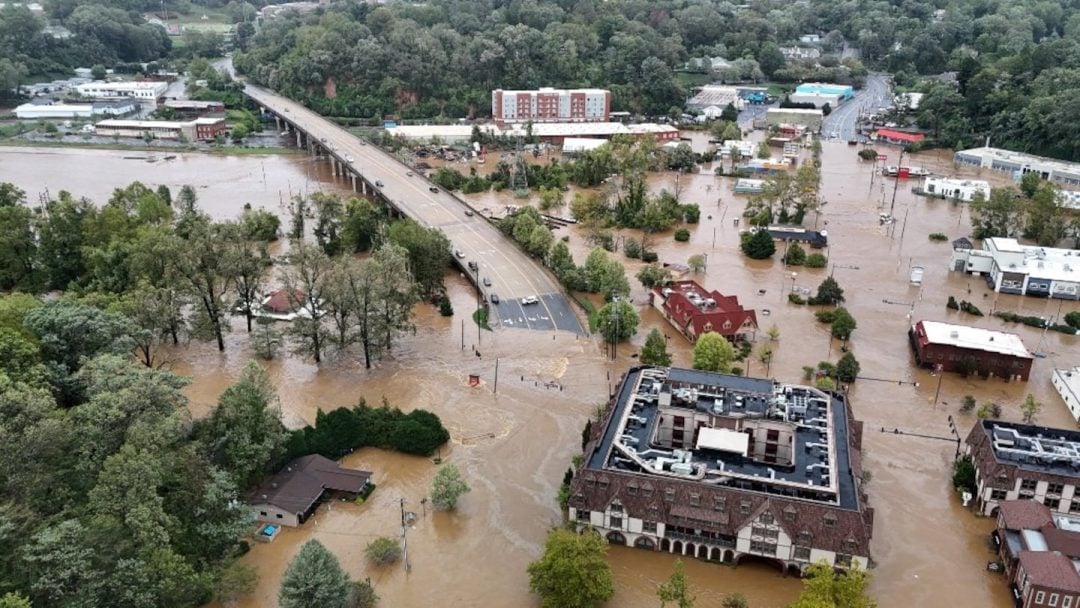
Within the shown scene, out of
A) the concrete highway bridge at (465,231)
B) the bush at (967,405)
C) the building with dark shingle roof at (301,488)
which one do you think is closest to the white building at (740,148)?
the concrete highway bridge at (465,231)

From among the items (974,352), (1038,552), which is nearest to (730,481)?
(1038,552)

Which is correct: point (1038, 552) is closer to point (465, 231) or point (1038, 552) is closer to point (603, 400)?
point (603, 400)

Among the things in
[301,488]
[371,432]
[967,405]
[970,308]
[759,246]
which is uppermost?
[759,246]

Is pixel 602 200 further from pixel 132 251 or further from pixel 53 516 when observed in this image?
pixel 53 516

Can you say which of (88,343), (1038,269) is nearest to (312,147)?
(88,343)

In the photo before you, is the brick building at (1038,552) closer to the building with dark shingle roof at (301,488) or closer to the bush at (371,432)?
the bush at (371,432)

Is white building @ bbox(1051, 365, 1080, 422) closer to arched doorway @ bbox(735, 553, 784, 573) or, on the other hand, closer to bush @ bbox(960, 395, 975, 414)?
bush @ bbox(960, 395, 975, 414)
